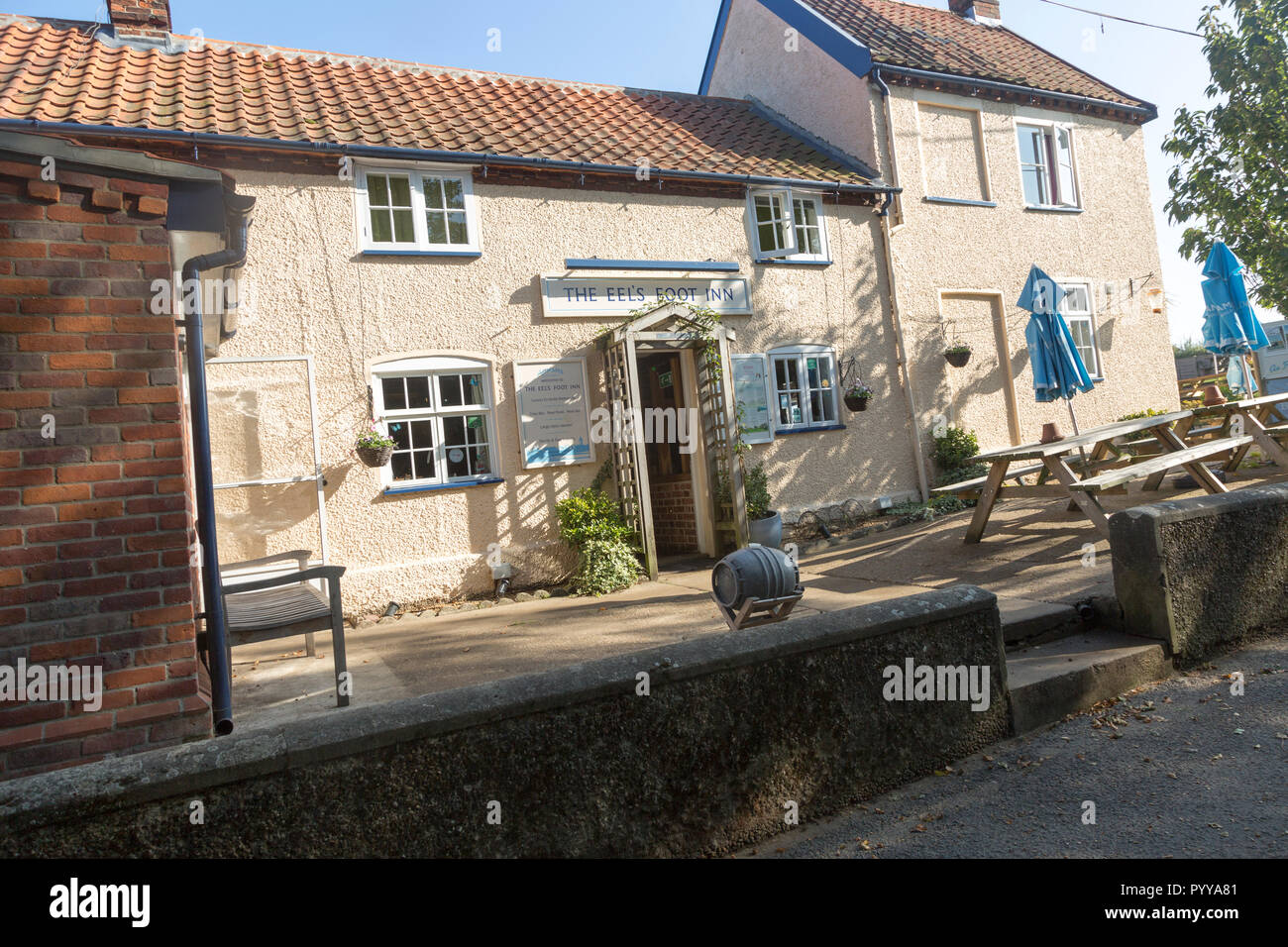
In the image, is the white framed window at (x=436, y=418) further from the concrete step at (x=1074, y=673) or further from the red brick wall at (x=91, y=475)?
the concrete step at (x=1074, y=673)

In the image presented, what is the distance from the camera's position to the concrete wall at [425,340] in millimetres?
7824

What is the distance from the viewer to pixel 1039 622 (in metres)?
4.71

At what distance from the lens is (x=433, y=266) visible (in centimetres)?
876

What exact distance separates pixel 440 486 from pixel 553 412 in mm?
1486

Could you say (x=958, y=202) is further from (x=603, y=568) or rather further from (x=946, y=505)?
(x=603, y=568)

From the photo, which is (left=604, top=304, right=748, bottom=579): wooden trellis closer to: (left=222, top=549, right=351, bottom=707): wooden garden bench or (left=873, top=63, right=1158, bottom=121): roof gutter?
(left=222, top=549, right=351, bottom=707): wooden garden bench

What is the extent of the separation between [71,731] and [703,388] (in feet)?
24.4

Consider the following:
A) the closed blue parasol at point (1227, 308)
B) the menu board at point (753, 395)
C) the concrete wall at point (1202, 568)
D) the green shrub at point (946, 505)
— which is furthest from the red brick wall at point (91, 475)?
the closed blue parasol at point (1227, 308)

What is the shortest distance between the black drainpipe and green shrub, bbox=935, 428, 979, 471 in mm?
9836

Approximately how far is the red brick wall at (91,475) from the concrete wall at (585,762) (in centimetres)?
110

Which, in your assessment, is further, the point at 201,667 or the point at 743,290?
the point at 743,290

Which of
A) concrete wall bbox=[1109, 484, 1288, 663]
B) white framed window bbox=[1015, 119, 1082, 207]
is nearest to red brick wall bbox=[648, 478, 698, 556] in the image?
concrete wall bbox=[1109, 484, 1288, 663]
